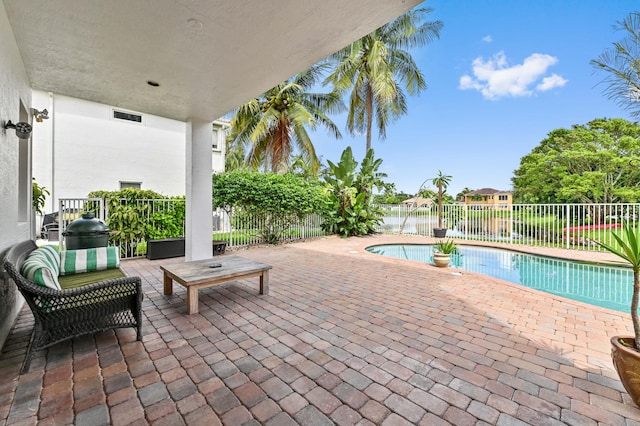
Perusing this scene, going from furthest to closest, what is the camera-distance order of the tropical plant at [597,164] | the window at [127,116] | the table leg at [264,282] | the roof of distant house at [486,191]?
the roof of distant house at [486,191]
the tropical plant at [597,164]
the window at [127,116]
the table leg at [264,282]

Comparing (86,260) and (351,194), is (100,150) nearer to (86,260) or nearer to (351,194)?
(86,260)

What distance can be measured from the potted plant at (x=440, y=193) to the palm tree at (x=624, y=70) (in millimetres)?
5900

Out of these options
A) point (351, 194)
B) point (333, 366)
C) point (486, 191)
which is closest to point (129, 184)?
point (351, 194)

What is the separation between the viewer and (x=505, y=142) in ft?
91.0

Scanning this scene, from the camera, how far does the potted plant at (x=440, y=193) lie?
496 inches

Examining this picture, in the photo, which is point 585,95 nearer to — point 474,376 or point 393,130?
point 393,130

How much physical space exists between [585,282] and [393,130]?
11281 millimetres

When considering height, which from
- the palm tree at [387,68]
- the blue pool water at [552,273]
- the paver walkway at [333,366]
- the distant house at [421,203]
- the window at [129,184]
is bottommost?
the blue pool water at [552,273]

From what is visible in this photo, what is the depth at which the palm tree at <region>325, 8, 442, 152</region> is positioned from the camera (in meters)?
13.5

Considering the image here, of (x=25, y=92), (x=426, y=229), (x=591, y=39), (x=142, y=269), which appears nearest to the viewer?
(x=25, y=92)

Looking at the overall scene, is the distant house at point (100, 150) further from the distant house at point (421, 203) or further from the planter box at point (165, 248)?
the distant house at point (421, 203)

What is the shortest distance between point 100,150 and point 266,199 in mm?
8442

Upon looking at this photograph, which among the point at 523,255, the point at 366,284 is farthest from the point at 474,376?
the point at 523,255

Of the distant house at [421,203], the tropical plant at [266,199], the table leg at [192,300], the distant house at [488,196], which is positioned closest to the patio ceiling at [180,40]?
the table leg at [192,300]
